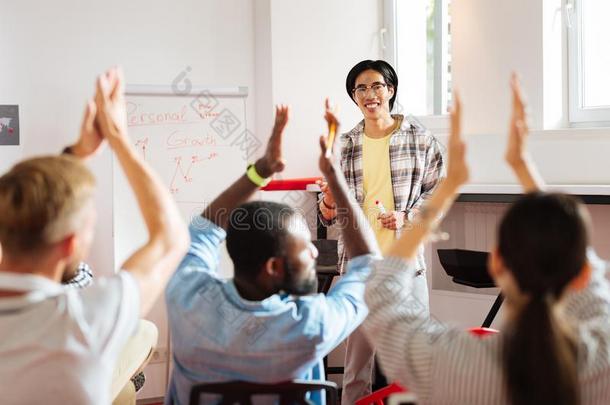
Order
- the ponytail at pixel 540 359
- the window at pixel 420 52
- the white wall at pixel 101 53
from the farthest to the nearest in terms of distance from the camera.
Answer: the window at pixel 420 52, the white wall at pixel 101 53, the ponytail at pixel 540 359

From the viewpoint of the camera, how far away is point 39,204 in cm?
119

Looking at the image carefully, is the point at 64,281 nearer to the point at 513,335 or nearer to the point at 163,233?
the point at 163,233

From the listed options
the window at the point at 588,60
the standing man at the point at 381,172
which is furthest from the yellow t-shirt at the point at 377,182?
the window at the point at 588,60

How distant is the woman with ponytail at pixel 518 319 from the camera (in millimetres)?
1039

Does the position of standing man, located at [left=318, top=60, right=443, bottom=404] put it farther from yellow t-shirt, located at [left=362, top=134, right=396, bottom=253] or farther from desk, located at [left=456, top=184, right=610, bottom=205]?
desk, located at [left=456, top=184, right=610, bottom=205]

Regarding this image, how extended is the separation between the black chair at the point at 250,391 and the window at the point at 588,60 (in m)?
2.81

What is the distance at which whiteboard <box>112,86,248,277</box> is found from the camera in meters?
3.88

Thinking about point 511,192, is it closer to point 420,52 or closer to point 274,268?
point 420,52

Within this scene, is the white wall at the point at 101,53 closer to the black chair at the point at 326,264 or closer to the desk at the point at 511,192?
the black chair at the point at 326,264

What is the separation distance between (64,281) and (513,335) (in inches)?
51.5

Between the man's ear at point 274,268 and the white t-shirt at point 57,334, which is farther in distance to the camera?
the man's ear at point 274,268

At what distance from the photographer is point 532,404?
1.04 m

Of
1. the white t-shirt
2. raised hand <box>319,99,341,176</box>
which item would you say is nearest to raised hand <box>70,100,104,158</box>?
the white t-shirt

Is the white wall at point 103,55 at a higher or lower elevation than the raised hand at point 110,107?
higher
